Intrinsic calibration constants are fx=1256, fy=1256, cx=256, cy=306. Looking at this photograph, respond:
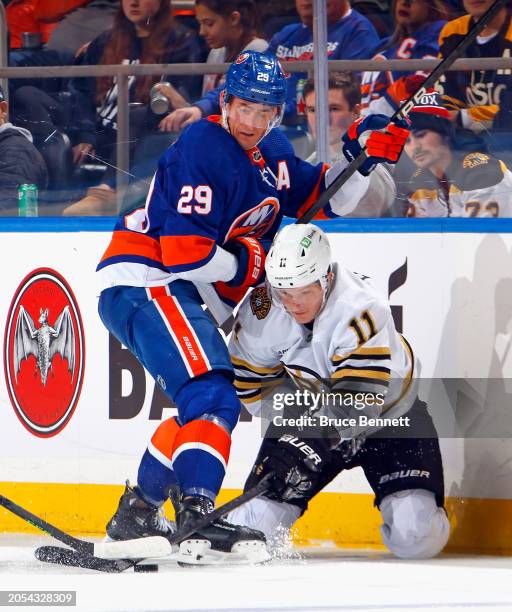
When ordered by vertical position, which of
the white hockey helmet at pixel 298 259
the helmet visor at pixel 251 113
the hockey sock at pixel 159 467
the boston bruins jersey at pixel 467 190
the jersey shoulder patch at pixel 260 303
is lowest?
the hockey sock at pixel 159 467

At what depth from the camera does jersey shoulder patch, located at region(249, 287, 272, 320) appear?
345 cm

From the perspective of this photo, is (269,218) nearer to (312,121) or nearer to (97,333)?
(312,121)

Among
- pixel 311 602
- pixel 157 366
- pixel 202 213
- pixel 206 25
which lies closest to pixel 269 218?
pixel 202 213

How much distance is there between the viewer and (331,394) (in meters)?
3.44

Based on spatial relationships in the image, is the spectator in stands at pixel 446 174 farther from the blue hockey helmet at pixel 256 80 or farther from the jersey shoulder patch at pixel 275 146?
the blue hockey helmet at pixel 256 80

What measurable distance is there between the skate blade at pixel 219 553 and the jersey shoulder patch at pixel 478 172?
1307 mm

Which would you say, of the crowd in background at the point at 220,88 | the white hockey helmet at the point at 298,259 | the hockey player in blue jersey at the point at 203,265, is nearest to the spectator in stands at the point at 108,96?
the crowd in background at the point at 220,88

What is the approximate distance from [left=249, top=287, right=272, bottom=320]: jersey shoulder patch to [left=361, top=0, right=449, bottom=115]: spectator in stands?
772mm

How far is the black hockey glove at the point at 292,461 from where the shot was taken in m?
3.36

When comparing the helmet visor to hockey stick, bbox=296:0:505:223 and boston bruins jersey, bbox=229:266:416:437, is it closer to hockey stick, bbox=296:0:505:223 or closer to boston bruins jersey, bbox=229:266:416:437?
hockey stick, bbox=296:0:505:223

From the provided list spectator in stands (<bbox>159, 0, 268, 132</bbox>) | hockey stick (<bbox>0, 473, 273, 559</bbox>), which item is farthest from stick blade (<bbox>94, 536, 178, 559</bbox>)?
spectator in stands (<bbox>159, 0, 268, 132</bbox>)

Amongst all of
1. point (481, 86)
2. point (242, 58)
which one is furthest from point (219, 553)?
point (481, 86)

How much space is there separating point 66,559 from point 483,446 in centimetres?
127

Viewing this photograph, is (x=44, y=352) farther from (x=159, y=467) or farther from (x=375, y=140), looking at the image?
(x=375, y=140)
